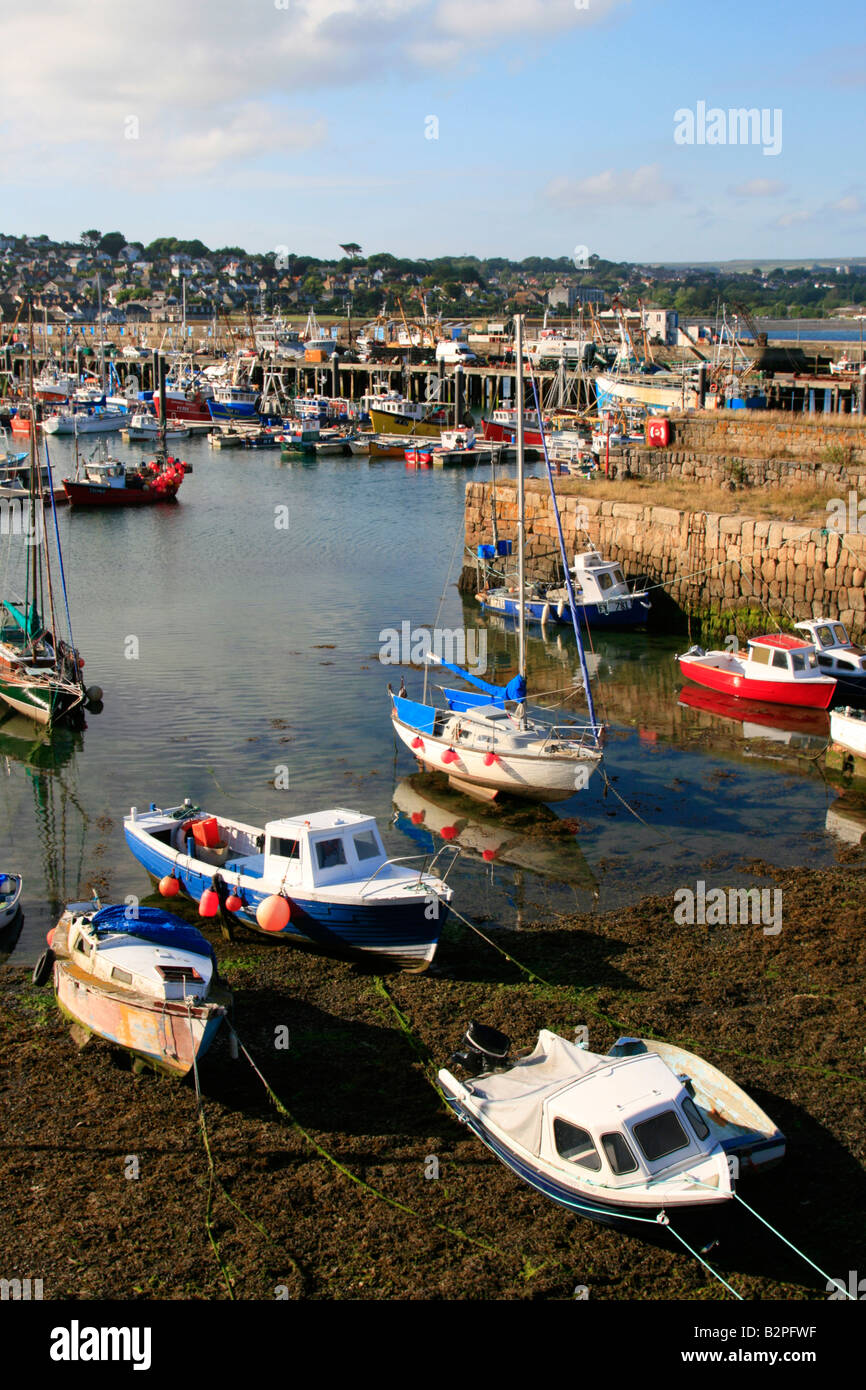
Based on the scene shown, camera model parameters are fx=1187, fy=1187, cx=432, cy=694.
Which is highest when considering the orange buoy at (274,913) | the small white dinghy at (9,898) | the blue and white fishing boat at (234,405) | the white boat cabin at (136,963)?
the blue and white fishing boat at (234,405)

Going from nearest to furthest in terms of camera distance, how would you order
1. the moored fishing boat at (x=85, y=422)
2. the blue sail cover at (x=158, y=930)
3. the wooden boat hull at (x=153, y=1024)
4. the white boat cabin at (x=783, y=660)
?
1. the wooden boat hull at (x=153, y=1024)
2. the blue sail cover at (x=158, y=930)
3. the white boat cabin at (x=783, y=660)
4. the moored fishing boat at (x=85, y=422)

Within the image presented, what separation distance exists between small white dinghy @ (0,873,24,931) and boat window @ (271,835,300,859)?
3614mm

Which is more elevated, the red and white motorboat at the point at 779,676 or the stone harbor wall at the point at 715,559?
the stone harbor wall at the point at 715,559

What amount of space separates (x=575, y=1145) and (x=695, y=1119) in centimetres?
100

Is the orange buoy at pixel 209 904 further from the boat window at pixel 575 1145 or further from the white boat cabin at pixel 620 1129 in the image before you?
the boat window at pixel 575 1145

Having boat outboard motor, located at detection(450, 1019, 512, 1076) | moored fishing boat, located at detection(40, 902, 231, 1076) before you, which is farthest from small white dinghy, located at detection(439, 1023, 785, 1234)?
moored fishing boat, located at detection(40, 902, 231, 1076)

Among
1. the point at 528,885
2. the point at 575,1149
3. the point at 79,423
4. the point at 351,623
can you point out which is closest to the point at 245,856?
the point at 528,885

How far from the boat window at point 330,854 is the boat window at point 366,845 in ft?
0.65

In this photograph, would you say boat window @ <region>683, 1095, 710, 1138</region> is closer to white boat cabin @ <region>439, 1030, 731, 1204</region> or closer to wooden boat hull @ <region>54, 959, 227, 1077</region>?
white boat cabin @ <region>439, 1030, 731, 1204</region>

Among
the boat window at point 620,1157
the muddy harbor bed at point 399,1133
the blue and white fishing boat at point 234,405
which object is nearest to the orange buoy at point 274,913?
the muddy harbor bed at point 399,1133

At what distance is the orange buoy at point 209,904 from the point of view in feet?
46.2

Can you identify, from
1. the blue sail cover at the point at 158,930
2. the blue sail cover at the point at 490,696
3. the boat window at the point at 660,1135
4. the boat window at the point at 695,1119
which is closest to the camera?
the boat window at the point at 660,1135

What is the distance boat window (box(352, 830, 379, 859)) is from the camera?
1436 cm
